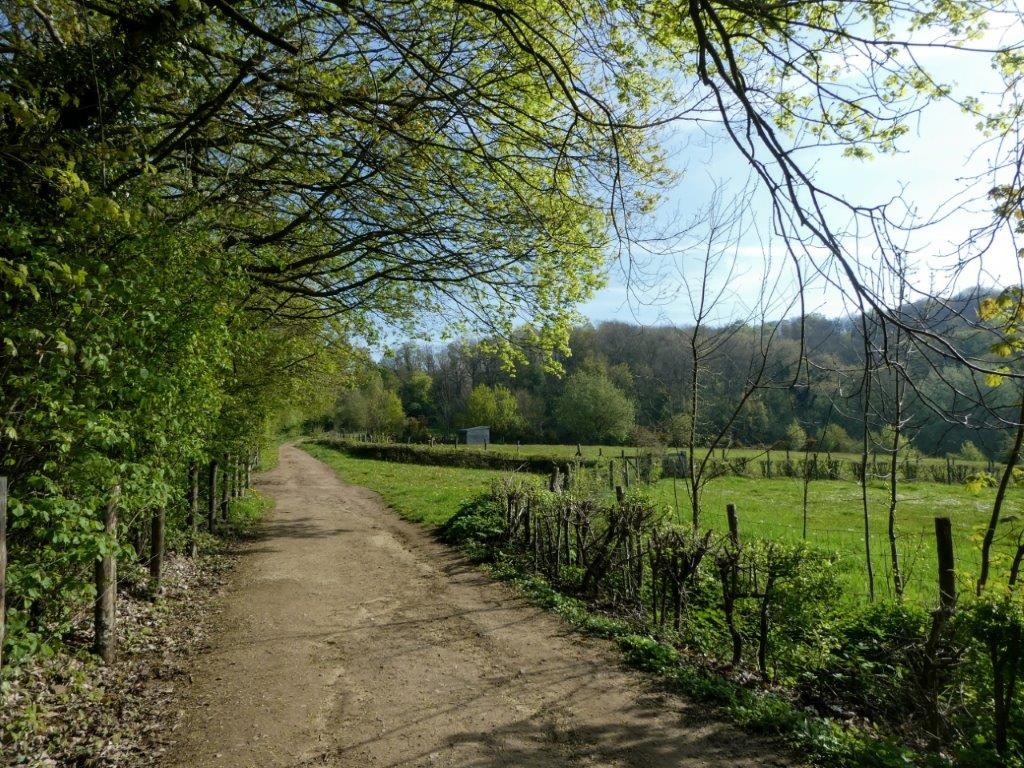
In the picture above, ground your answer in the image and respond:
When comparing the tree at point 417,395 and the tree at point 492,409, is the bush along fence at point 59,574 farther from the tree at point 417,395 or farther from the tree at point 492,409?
→ the tree at point 417,395

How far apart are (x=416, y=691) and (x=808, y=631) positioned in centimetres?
445

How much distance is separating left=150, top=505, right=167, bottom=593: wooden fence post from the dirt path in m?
0.97

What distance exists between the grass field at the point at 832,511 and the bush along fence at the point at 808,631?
934 mm

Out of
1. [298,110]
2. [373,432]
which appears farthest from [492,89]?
[373,432]

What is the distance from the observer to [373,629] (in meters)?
7.23

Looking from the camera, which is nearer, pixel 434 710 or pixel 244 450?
pixel 434 710

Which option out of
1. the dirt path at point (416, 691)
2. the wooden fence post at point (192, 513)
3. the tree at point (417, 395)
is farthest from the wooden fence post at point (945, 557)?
the tree at point (417, 395)

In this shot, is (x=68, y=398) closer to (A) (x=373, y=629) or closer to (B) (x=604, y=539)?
(A) (x=373, y=629)

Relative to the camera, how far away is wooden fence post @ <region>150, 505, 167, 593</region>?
8258 mm

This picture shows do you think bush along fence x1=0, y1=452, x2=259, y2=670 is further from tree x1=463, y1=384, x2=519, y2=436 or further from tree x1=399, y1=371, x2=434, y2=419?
tree x1=399, y1=371, x2=434, y2=419

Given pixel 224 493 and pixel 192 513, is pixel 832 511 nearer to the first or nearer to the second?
pixel 224 493

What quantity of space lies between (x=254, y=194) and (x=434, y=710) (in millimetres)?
7553

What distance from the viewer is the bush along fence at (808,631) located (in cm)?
431

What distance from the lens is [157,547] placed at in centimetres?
836
